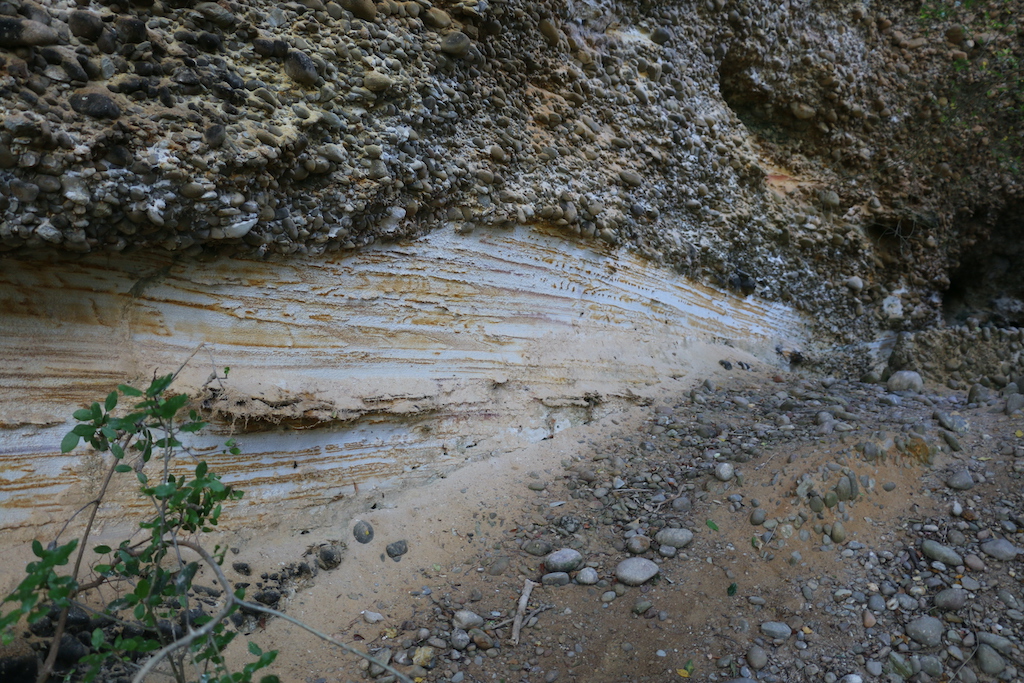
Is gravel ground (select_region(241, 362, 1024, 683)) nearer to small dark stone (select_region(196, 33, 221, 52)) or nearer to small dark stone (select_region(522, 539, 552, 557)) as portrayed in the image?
small dark stone (select_region(522, 539, 552, 557))

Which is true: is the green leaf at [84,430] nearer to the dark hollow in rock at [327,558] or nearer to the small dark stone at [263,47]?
the dark hollow in rock at [327,558]

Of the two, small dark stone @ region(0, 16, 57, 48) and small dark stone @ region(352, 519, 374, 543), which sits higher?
small dark stone @ region(0, 16, 57, 48)

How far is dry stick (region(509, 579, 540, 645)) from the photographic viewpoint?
2.29 metres

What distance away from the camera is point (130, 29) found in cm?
197

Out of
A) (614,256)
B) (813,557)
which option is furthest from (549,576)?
(614,256)

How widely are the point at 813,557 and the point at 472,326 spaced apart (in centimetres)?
179

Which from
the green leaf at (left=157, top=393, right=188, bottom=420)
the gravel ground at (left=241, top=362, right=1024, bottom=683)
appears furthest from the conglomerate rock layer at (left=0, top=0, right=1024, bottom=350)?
the gravel ground at (left=241, top=362, right=1024, bottom=683)

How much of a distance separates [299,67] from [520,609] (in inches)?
87.8

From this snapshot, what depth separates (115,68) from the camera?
196 centimetres

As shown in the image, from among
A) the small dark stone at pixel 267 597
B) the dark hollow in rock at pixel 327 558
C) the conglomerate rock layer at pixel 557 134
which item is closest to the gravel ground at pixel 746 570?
the dark hollow in rock at pixel 327 558

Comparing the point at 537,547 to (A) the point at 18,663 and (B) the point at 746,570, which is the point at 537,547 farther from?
(A) the point at 18,663

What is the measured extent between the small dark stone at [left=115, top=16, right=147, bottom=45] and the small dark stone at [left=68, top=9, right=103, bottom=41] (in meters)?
0.07

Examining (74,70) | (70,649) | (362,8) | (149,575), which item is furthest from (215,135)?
(70,649)

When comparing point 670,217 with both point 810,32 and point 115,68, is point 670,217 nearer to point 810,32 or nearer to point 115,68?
point 810,32
